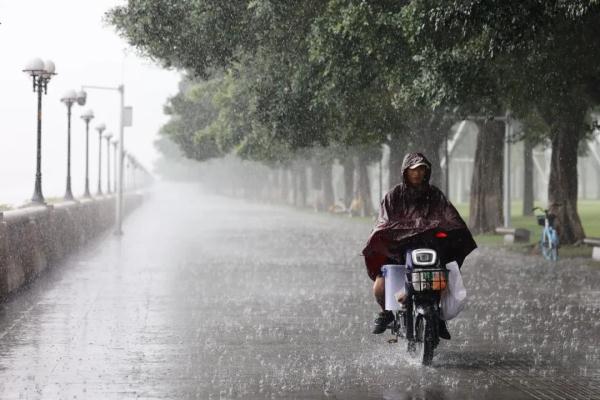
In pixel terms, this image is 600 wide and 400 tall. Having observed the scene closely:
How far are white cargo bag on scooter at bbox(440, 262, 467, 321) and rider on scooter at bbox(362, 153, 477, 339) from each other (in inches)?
4.5

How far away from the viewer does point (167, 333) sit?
1194 cm

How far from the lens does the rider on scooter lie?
392 inches

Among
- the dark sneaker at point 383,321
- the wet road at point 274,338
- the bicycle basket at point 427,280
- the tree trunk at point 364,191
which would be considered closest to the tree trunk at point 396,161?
the tree trunk at point 364,191

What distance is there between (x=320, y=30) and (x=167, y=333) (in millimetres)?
13543

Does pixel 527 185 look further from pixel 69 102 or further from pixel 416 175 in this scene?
pixel 416 175

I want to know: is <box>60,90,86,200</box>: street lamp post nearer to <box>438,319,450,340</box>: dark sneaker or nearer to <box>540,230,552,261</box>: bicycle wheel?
<box>540,230,552,261</box>: bicycle wheel

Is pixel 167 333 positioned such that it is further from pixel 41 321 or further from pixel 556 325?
pixel 556 325

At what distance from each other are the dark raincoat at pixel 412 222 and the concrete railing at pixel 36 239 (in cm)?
722

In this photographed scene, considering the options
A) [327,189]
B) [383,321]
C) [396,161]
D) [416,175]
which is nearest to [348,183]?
[327,189]

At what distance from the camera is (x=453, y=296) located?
9867 mm

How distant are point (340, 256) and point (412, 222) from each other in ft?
52.9

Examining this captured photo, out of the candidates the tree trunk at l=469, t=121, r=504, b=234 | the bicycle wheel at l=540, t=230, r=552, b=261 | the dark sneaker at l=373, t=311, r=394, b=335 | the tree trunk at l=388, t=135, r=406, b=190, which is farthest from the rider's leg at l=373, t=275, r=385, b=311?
the tree trunk at l=388, t=135, r=406, b=190

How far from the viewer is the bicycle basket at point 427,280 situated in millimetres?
9633

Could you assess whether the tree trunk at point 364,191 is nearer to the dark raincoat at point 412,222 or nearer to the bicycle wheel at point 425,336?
the dark raincoat at point 412,222
